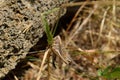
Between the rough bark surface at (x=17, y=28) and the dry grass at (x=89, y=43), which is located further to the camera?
the dry grass at (x=89, y=43)

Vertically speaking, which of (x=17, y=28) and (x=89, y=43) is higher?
(x=17, y=28)

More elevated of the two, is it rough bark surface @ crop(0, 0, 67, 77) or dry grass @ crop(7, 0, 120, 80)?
rough bark surface @ crop(0, 0, 67, 77)

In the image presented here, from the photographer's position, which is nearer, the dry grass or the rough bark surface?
the rough bark surface

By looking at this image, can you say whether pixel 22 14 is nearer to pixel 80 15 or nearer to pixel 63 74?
pixel 63 74

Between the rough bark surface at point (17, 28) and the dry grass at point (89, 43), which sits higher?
the rough bark surface at point (17, 28)
